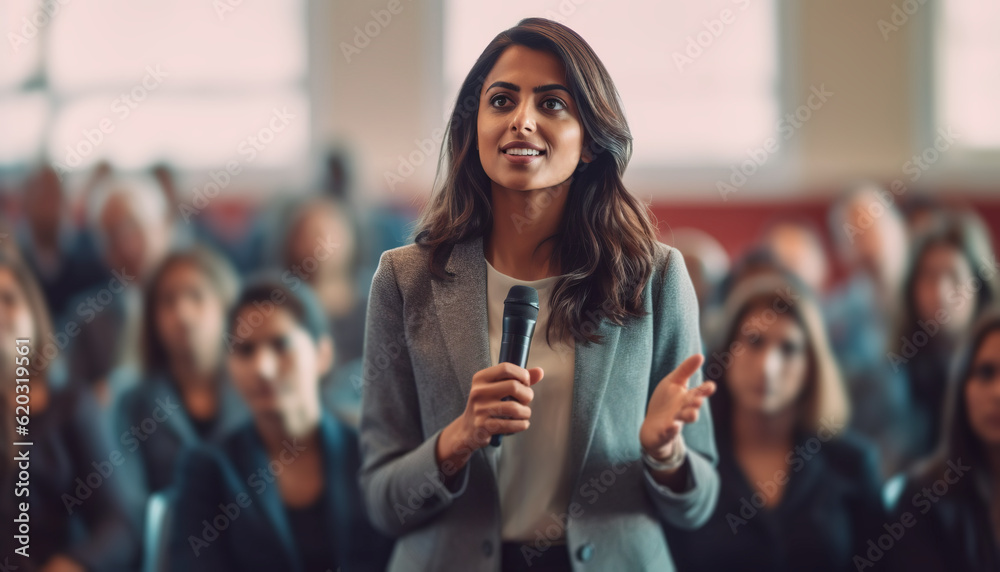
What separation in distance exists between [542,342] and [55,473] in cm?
163

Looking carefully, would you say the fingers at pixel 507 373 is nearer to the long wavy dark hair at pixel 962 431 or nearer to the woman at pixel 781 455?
the woman at pixel 781 455

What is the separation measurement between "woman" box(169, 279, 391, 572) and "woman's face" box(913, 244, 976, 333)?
1.96 meters

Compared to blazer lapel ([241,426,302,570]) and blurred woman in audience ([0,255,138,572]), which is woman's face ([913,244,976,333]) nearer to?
blazer lapel ([241,426,302,570])

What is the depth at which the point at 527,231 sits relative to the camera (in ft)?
3.32

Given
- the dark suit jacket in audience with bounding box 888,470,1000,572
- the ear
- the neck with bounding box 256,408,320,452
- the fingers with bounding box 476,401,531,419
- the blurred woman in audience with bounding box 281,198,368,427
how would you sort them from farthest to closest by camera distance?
1. the blurred woman in audience with bounding box 281,198,368,427
2. the ear
3. the neck with bounding box 256,408,320,452
4. the dark suit jacket in audience with bounding box 888,470,1000,572
5. the fingers with bounding box 476,401,531,419

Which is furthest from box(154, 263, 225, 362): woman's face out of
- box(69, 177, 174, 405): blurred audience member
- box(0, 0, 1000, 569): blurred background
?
box(0, 0, 1000, 569): blurred background

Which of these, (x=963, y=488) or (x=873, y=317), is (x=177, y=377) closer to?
(x=963, y=488)

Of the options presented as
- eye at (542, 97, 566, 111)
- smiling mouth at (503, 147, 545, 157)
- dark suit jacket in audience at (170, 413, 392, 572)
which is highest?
eye at (542, 97, 566, 111)

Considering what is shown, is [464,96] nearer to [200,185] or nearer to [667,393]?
[667,393]

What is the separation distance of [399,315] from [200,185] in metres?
3.84

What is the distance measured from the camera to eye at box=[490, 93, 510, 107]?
97 cm

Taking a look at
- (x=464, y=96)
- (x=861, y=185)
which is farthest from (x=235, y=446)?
(x=861, y=185)

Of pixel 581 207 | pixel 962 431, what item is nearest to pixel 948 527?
pixel 962 431

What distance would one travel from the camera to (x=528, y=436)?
0.99 metres
